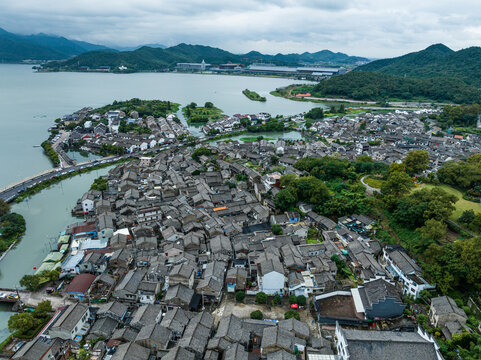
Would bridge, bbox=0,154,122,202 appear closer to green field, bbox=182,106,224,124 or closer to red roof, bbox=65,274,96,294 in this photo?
red roof, bbox=65,274,96,294

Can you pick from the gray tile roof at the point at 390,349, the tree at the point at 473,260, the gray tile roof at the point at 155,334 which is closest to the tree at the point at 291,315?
the gray tile roof at the point at 390,349

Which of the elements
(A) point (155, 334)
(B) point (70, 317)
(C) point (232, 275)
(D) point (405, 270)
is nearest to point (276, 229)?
(C) point (232, 275)

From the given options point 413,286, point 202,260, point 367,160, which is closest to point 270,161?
point 367,160

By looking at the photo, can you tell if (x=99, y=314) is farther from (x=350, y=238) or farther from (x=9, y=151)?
(x=9, y=151)

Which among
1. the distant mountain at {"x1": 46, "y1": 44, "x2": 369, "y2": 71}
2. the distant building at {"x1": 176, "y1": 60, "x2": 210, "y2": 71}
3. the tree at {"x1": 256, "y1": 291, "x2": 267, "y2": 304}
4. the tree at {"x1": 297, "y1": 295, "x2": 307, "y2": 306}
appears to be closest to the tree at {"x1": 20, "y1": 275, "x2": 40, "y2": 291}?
the tree at {"x1": 256, "y1": 291, "x2": 267, "y2": 304}

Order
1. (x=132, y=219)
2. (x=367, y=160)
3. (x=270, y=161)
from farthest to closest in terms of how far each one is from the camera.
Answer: (x=270, y=161), (x=367, y=160), (x=132, y=219)

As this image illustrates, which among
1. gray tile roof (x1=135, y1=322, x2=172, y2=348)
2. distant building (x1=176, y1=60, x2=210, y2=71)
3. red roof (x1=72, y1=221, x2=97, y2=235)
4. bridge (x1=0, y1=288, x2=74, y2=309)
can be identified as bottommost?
distant building (x1=176, y1=60, x2=210, y2=71)

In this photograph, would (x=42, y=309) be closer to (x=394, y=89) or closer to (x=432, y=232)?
(x=432, y=232)
